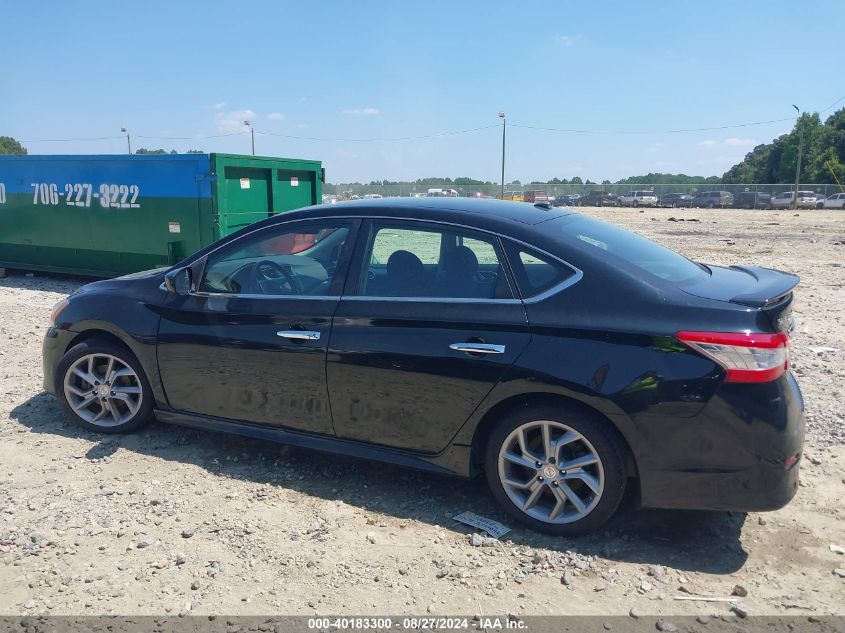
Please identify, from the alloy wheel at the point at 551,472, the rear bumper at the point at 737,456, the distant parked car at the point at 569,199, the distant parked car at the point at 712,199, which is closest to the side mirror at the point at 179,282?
the alloy wheel at the point at 551,472

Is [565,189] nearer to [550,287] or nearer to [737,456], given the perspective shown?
[550,287]

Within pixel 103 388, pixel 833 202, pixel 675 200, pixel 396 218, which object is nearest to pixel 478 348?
pixel 396 218

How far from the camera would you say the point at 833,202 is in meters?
52.3

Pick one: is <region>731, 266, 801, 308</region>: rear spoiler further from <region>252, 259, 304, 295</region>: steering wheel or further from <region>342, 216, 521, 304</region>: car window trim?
<region>252, 259, 304, 295</region>: steering wheel

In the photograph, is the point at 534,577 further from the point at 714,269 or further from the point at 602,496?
the point at 714,269

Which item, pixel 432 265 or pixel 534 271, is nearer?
pixel 534 271

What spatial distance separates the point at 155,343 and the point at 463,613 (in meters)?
2.72

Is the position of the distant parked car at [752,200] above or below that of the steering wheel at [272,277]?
above

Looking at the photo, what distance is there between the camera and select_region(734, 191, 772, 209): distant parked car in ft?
185

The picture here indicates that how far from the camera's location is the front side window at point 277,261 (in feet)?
14.0

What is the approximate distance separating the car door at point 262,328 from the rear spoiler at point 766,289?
7.20ft

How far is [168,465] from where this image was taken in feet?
14.7

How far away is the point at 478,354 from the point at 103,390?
9.26 ft

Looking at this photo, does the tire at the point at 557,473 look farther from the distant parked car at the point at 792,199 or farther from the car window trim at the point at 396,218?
the distant parked car at the point at 792,199
